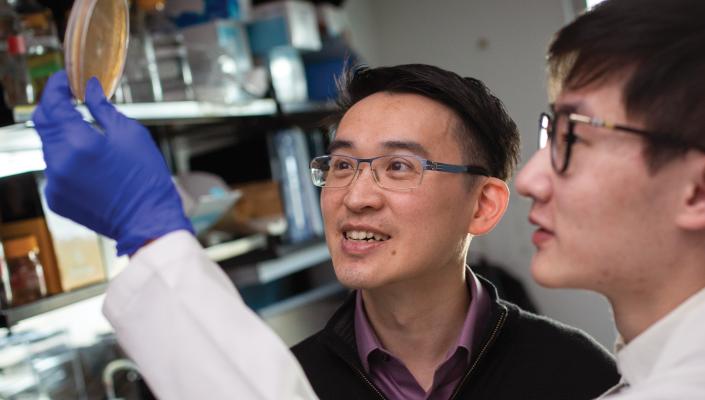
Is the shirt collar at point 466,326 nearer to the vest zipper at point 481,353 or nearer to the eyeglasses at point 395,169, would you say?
the vest zipper at point 481,353

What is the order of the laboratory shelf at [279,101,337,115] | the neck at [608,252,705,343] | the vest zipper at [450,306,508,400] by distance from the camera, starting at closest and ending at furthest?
the neck at [608,252,705,343] < the vest zipper at [450,306,508,400] < the laboratory shelf at [279,101,337,115]

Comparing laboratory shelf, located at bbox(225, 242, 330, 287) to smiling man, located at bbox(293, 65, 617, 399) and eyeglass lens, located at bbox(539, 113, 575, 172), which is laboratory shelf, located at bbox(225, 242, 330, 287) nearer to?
smiling man, located at bbox(293, 65, 617, 399)

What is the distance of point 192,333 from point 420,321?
2.03ft

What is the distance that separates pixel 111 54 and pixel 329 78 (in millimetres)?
1752

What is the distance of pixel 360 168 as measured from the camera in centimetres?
138

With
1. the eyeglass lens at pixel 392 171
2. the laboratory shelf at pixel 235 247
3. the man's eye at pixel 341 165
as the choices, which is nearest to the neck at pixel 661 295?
the eyeglass lens at pixel 392 171

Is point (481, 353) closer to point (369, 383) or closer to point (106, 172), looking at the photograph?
point (369, 383)

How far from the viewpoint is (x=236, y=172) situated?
267 centimetres

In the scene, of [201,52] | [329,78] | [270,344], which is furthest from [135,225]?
[329,78]

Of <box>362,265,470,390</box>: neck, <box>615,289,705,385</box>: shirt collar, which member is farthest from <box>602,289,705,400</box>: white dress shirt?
<box>362,265,470,390</box>: neck

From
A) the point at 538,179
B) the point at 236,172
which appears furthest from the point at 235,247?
the point at 538,179

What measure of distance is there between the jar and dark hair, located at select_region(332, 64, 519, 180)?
2.74ft

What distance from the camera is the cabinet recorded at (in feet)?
5.33

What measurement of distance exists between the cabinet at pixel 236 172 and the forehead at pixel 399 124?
2.27ft
